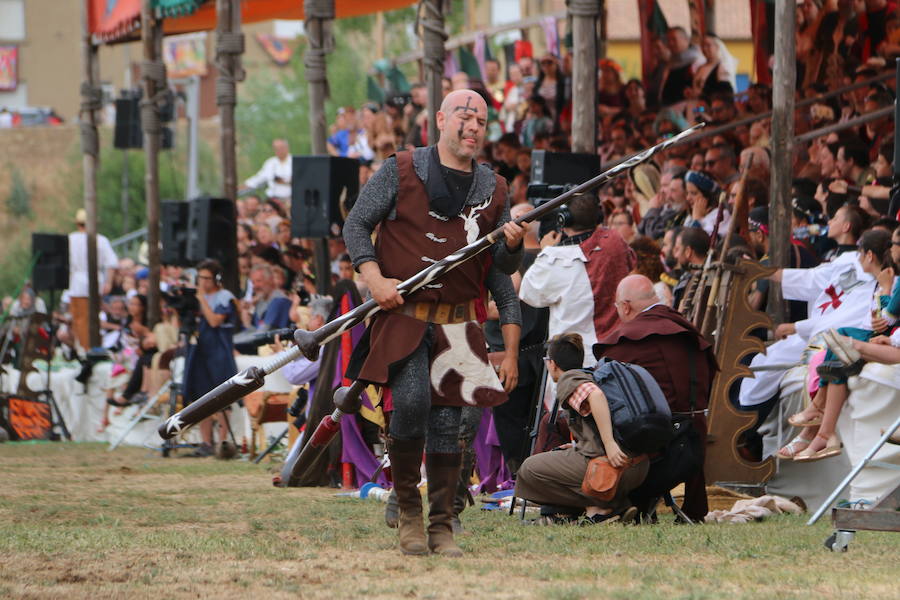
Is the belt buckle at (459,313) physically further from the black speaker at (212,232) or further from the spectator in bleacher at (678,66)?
the black speaker at (212,232)

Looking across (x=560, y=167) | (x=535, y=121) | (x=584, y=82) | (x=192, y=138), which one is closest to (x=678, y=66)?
(x=535, y=121)

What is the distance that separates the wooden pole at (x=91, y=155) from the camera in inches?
905

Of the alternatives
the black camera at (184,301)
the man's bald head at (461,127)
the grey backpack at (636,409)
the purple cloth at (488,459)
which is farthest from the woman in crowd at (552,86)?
the man's bald head at (461,127)

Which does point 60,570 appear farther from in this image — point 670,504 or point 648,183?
point 648,183

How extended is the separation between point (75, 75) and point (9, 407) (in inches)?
1905

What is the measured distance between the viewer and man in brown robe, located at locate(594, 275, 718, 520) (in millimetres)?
8344

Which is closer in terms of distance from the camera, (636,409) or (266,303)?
(636,409)

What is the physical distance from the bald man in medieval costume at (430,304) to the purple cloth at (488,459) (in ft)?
11.1

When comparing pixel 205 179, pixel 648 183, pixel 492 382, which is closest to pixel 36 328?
pixel 648 183

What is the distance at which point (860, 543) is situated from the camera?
722 cm

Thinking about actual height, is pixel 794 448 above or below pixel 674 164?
below

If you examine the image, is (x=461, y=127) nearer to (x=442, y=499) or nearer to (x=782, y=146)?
(x=442, y=499)

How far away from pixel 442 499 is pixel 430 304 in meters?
0.80

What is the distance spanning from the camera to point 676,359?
838 cm
